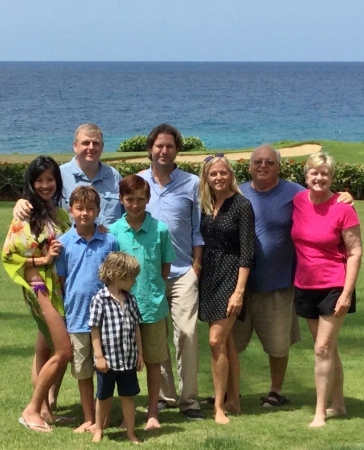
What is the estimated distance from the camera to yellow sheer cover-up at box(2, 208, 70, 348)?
5.68 m

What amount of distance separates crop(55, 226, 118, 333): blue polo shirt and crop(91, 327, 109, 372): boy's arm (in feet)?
0.43

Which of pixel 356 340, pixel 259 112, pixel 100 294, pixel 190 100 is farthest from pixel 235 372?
pixel 190 100

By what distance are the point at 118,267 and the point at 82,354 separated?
0.67 metres

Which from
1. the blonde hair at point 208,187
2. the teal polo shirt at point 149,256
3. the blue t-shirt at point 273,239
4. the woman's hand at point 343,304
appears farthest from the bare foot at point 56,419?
the woman's hand at point 343,304

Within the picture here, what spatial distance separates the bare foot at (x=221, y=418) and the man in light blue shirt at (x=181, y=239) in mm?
148

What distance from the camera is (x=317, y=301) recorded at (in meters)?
5.99

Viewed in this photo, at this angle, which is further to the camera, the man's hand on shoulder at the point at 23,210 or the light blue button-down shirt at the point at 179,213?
the light blue button-down shirt at the point at 179,213

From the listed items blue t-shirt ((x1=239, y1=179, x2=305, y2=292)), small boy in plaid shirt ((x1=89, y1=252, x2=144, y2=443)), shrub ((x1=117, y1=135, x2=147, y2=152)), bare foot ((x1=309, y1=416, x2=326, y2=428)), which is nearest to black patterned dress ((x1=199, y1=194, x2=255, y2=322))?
blue t-shirt ((x1=239, y1=179, x2=305, y2=292))

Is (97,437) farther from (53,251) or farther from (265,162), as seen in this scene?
(265,162)

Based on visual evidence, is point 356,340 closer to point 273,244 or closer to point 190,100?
point 273,244

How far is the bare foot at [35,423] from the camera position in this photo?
5809mm

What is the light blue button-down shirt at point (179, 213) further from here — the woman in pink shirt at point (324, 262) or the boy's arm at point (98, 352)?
the boy's arm at point (98, 352)

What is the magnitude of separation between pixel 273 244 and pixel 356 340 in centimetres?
296

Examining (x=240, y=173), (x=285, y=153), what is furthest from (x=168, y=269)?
(x=285, y=153)
